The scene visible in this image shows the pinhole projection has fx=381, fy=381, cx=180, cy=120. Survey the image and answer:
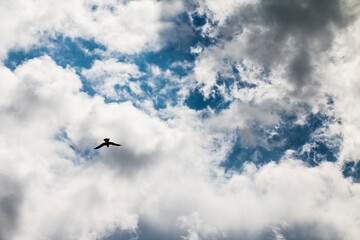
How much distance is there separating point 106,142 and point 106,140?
54 cm

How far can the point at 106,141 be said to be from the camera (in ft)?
330

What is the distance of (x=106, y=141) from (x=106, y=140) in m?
0.30

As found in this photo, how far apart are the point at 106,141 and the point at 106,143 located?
0.55 metres

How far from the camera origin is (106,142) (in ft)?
329

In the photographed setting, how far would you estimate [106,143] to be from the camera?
10069cm

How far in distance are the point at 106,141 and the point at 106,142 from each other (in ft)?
1.17

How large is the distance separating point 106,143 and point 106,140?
845mm

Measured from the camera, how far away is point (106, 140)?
330ft

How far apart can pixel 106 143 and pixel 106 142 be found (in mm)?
477
